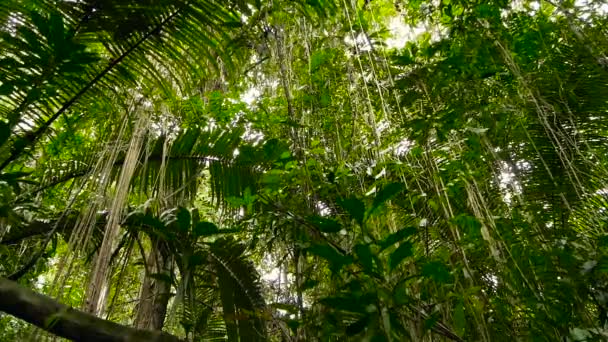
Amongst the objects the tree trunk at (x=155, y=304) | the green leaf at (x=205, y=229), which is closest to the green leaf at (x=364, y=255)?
the green leaf at (x=205, y=229)

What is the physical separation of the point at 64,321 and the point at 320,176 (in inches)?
35.6

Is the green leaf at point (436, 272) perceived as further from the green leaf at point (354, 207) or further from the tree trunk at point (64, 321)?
the tree trunk at point (64, 321)

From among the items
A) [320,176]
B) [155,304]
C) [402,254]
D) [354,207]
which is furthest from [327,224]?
[155,304]

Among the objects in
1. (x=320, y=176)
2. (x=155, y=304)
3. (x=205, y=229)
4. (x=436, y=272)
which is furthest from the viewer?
(x=155, y=304)

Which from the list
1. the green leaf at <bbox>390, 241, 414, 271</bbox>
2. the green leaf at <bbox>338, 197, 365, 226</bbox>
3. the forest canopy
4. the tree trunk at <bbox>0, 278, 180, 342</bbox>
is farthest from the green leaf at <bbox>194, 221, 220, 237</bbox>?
the green leaf at <bbox>390, 241, 414, 271</bbox>

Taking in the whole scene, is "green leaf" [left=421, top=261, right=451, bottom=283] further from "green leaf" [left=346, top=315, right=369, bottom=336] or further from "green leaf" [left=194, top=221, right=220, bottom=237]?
"green leaf" [left=194, top=221, right=220, bottom=237]

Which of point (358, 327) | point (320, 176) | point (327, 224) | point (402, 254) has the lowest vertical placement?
point (358, 327)

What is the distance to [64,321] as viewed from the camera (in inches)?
43.3

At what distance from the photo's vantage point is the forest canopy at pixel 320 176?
1.22m

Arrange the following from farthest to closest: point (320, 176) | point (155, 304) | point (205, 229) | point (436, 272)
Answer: point (155, 304), point (320, 176), point (205, 229), point (436, 272)

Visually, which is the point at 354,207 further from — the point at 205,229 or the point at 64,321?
the point at 64,321

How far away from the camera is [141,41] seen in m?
1.81

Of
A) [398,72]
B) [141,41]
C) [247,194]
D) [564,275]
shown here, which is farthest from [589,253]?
[141,41]

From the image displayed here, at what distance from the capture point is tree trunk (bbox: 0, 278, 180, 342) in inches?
43.0
